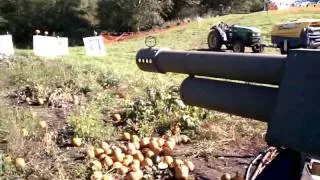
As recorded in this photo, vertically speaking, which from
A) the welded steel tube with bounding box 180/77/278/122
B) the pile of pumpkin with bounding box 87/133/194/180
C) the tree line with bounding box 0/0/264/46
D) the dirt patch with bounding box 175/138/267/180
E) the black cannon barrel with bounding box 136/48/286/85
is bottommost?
the tree line with bounding box 0/0/264/46

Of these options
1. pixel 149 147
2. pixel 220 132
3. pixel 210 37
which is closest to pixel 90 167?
pixel 149 147

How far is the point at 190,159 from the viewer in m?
6.25

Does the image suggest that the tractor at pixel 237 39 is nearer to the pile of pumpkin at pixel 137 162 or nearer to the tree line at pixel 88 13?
the pile of pumpkin at pixel 137 162

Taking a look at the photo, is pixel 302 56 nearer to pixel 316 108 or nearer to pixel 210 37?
pixel 316 108

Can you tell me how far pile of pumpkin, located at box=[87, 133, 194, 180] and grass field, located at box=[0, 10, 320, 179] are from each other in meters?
0.19

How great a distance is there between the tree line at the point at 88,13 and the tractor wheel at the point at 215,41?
974 inches

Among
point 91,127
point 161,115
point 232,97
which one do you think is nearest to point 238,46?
point 161,115

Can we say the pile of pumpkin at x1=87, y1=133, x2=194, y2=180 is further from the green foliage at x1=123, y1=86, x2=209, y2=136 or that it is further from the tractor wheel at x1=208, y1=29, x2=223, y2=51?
the tractor wheel at x1=208, y1=29, x2=223, y2=51

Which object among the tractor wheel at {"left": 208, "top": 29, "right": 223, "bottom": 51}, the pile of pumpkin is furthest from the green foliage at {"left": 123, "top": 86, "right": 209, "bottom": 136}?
the tractor wheel at {"left": 208, "top": 29, "right": 223, "bottom": 51}

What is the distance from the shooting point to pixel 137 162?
5703mm

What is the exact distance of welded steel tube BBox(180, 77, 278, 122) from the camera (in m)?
2.55

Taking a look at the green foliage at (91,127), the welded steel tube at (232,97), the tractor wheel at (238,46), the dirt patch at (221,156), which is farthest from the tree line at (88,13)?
the welded steel tube at (232,97)

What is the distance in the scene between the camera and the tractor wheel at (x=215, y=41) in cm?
2283

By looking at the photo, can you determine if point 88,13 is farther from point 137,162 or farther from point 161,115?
point 137,162
